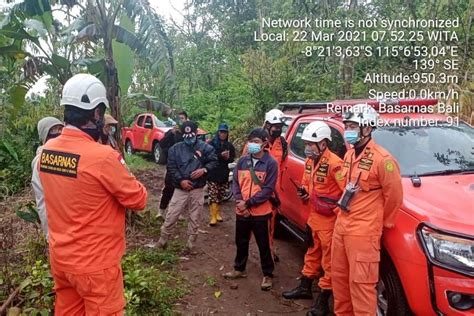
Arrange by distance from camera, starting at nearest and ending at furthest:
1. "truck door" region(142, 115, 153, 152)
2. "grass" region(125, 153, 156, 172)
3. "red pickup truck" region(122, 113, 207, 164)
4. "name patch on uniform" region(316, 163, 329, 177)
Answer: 1. "name patch on uniform" region(316, 163, 329, 177)
2. "grass" region(125, 153, 156, 172)
3. "red pickup truck" region(122, 113, 207, 164)
4. "truck door" region(142, 115, 153, 152)

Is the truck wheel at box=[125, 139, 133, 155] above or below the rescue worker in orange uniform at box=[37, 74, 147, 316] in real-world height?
below

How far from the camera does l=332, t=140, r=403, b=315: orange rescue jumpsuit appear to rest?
3.32 metres

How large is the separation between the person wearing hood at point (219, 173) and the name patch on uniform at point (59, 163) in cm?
470

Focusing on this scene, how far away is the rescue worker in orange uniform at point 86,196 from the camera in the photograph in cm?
244

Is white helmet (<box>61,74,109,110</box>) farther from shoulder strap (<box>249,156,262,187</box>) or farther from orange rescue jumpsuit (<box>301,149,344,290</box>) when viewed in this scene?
shoulder strap (<box>249,156,262,187</box>)

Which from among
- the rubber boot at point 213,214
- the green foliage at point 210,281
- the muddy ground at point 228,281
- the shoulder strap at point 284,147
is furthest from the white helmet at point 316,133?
the rubber boot at point 213,214

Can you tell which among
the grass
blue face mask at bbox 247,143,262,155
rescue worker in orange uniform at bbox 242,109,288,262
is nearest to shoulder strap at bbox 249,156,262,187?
blue face mask at bbox 247,143,262,155

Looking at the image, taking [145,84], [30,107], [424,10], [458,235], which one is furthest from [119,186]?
[145,84]

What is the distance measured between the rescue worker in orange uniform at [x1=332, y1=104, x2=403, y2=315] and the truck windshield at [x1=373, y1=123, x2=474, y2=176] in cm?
58

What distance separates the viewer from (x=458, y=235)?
2.96 meters

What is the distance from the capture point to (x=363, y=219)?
11.1 feet

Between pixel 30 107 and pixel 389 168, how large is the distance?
34.1 ft

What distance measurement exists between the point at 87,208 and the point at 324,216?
2.39m

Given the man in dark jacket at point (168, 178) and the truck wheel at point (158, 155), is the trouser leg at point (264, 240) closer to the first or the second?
the man in dark jacket at point (168, 178)
